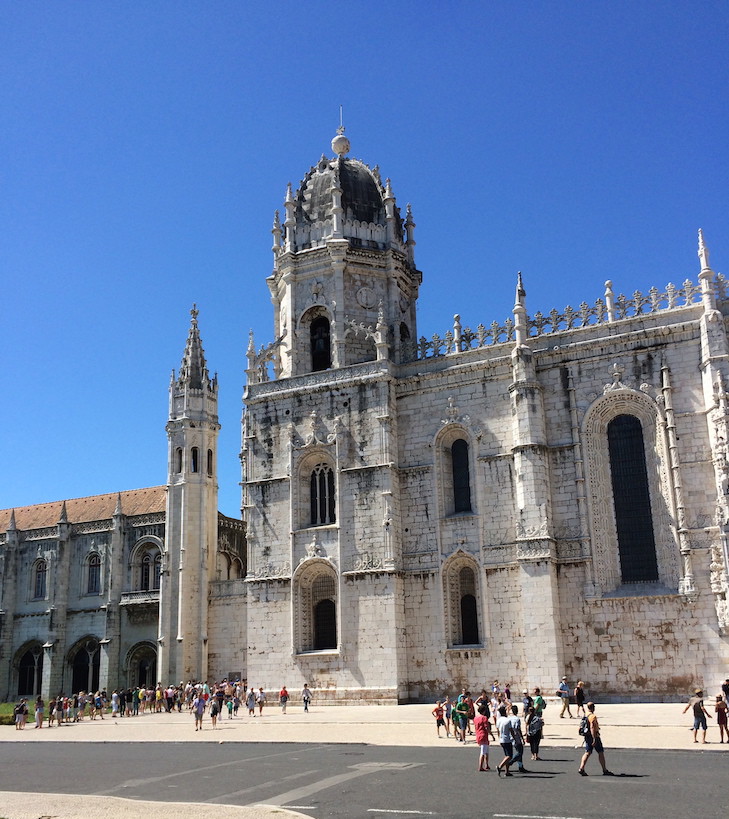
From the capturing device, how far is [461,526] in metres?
31.8

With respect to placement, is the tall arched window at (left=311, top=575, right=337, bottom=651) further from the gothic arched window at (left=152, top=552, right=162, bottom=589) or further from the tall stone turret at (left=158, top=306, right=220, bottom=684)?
the gothic arched window at (left=152, top=552, right=162, bottom=589)

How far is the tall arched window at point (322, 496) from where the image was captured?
34.4 meters

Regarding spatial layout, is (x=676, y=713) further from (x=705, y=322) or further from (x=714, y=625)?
(x=705, y=322)

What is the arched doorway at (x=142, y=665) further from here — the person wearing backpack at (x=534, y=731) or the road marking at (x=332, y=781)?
the person wearing backpack at (x=534, y=731)

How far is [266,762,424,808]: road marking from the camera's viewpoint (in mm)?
13852

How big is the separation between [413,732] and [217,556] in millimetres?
22255

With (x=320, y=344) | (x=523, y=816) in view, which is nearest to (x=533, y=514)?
(x=320, y=344)

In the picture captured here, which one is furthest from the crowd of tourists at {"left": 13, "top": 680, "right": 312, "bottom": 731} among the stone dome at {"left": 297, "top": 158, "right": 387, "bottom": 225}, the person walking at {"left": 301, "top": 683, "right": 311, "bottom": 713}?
the stone dome at {"left": 297, "top": 158, "right": 387, "bottom": 225}

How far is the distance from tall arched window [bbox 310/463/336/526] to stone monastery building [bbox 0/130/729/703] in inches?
3.6

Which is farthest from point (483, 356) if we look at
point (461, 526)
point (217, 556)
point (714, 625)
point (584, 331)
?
point (217, 556)

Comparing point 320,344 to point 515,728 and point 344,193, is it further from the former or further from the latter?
point 515,728

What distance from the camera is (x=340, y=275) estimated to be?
3672 centimetres

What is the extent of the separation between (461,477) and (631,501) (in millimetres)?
6409

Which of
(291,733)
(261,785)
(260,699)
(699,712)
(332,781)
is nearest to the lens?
(261,785)
